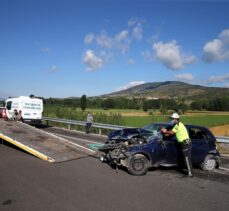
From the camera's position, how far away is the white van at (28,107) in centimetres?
2291

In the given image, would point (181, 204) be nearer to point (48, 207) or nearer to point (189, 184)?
point (189, 184)

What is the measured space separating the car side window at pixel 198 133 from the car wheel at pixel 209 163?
683 millimetres

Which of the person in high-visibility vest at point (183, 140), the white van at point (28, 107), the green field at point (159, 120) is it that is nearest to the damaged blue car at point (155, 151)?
the person in high-visibility vest at point (183, 140)

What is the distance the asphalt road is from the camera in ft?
18.8

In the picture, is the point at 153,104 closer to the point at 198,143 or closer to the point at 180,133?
the point at 198,143

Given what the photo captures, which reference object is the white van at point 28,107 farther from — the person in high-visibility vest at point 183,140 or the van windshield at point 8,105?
the person in high-visibility vest at point 183,140

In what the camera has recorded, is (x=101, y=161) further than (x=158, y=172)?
Yes

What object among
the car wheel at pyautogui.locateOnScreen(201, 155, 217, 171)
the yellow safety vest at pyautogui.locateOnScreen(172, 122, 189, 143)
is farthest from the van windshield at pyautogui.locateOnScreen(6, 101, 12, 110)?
the car wheel at pyautogui.locateOnScreen(201, 155, 217, 171)

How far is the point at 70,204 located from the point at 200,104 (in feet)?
335

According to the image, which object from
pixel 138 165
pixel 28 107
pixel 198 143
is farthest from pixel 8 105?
pixel 198 143

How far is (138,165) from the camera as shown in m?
8.59

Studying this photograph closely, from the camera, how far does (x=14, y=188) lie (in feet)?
21.7

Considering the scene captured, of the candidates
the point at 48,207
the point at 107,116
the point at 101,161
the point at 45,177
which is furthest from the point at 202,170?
the point at 107,116

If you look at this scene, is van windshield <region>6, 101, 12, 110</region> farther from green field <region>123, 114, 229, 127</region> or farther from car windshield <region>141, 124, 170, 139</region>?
green field <region>123, 114, 229, 127</region>
